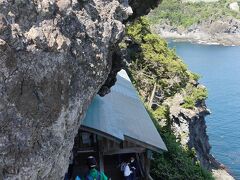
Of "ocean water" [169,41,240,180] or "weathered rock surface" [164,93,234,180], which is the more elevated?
"ocean water" [169,41,240,180]

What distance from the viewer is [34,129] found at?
861 cm

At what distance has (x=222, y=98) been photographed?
200 ft

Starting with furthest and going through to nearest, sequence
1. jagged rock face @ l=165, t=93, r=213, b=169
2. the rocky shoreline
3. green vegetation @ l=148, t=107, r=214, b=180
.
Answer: the rocky shoreline → jagged rock face @ l=165, t=93, r=213, b=169 → green vegetation @ l=148, t=107, r=214, b=180

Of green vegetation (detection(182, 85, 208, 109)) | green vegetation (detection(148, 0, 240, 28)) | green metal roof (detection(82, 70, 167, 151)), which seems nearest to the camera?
green metal roof (detection(82, 70, 167, 151))

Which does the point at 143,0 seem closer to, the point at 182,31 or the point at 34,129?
the point at 34,129

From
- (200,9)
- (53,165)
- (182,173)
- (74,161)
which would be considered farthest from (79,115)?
(200,9)

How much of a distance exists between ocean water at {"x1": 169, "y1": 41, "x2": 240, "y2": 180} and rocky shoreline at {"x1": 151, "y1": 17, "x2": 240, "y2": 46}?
27.7 m

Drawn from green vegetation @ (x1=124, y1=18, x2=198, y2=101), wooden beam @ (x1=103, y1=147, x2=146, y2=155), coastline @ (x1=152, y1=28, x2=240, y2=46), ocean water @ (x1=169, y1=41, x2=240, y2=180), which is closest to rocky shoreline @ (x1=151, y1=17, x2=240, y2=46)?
coastline @ (x1=152, y1=28, x2=240, y2=46)

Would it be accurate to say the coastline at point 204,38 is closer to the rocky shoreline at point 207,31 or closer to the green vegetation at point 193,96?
the rocky shoreline at point 207,31

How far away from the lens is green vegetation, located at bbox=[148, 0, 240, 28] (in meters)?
145

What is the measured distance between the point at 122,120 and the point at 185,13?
142282 millimetres

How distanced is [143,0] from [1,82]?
9.38 meters

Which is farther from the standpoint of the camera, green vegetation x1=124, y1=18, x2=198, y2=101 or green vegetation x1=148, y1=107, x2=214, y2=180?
green vegetation x1=124, y1=18, x2=198, y2=101

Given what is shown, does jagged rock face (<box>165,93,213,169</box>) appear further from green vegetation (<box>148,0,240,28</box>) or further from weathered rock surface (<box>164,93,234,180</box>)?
green vegetation (<box>148,0,240,28</box>)
